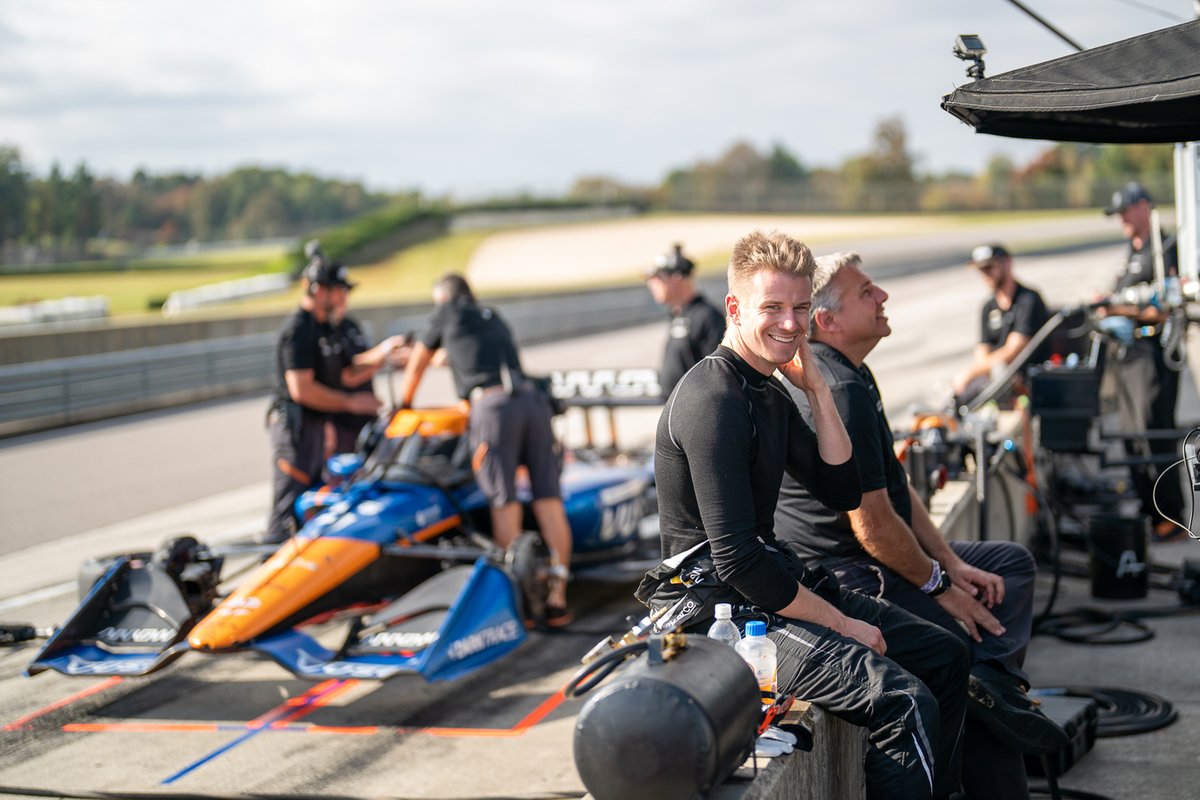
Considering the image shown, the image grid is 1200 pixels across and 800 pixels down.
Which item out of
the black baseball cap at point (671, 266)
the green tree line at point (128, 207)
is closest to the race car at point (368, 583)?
the black baseball cap at point (671, 266)

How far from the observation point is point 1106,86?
356 centimetres

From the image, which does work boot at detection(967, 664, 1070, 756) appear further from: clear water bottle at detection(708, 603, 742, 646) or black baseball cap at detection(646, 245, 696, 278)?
black baseball cap at detection(646, 245, 696, 278)

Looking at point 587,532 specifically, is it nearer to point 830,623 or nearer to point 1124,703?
point 1124,703

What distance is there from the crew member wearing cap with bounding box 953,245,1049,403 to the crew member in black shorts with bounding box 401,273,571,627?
127 inches

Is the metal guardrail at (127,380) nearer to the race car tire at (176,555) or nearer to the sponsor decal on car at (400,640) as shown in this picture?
the race car tire at (176,555)

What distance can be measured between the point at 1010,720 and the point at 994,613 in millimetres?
558

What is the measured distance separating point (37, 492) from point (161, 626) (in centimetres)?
734

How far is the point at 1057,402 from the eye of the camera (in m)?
7.80

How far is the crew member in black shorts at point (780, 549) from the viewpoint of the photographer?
3494mm

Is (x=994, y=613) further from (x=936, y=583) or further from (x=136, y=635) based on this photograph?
(x=136, y=635)

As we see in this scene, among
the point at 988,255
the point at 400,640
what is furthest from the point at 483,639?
the point at 988,255

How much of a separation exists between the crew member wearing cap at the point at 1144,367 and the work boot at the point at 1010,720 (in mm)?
4539

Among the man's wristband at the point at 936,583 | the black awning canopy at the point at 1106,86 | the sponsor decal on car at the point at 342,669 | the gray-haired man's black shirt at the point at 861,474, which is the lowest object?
the sponsor decal on car at the point at 342,669

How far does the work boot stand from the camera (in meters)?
4.11
